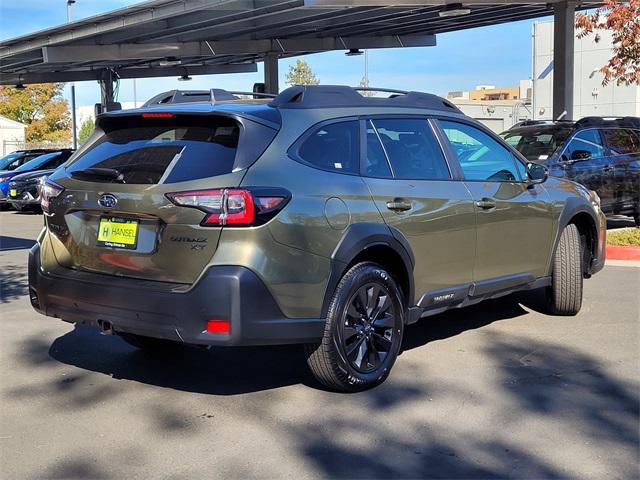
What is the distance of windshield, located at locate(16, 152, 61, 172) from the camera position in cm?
1994

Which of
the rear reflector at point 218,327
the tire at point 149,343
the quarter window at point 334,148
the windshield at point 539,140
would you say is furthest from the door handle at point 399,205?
the windshield at point 539,140

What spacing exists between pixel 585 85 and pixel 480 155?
44.2 meters

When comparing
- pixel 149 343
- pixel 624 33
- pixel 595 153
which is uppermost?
pixel 624 33

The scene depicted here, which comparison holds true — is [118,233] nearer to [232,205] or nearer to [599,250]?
[232,205]

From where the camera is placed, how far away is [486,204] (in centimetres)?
565

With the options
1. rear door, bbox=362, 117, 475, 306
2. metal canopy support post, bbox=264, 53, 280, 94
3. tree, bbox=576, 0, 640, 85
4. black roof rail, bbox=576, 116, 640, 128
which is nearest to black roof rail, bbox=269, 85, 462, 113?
rear door, bbox=362, 117, 475, 306

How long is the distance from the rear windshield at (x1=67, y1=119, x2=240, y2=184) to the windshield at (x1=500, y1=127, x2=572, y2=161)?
7949mm

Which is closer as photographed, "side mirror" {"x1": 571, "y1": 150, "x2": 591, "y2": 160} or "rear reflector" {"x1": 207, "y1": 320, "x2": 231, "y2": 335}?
"rear reflector" {"x1": 207, "y1": 320, "x2": 231, "y2": 335}

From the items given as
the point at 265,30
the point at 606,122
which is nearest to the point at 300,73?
the point at 265,30

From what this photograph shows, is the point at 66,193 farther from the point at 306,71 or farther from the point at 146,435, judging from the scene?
the point at 306,71

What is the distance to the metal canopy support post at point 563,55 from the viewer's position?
19031 millimetres

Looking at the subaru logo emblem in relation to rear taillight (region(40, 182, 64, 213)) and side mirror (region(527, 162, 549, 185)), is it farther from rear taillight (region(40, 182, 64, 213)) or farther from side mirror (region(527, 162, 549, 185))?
side mirror (region(527, 162, 549, 185))

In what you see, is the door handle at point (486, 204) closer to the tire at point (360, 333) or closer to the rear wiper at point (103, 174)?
the tire at point (360, 333)

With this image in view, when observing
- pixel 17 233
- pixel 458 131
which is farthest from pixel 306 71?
pixel 458 131
